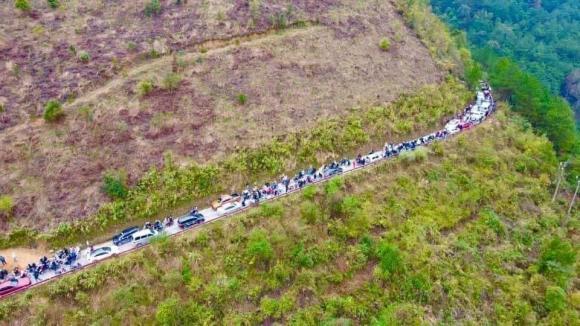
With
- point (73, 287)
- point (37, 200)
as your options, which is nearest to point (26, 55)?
point (37, 200)

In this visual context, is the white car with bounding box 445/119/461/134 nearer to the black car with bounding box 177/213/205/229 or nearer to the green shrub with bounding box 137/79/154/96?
the black car with bounding box 177/213/205/229

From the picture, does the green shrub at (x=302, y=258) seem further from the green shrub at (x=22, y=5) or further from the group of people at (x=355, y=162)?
the green shrub at (x=22, y=5)

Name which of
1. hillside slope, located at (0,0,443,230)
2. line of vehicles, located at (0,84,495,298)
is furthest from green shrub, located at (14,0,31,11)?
line of vehicles, located at (0,84,495,298)

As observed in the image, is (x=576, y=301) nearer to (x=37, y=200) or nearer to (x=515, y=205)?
(x=515, y=205)

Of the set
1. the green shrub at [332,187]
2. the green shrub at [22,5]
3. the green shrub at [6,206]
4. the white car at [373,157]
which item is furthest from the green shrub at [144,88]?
the white car at [373,157]

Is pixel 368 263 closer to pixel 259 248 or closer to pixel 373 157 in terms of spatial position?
pixel 259 248

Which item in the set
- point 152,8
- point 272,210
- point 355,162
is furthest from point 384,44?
point 272,210

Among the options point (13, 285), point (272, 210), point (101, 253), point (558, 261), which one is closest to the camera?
point (13, 285)
